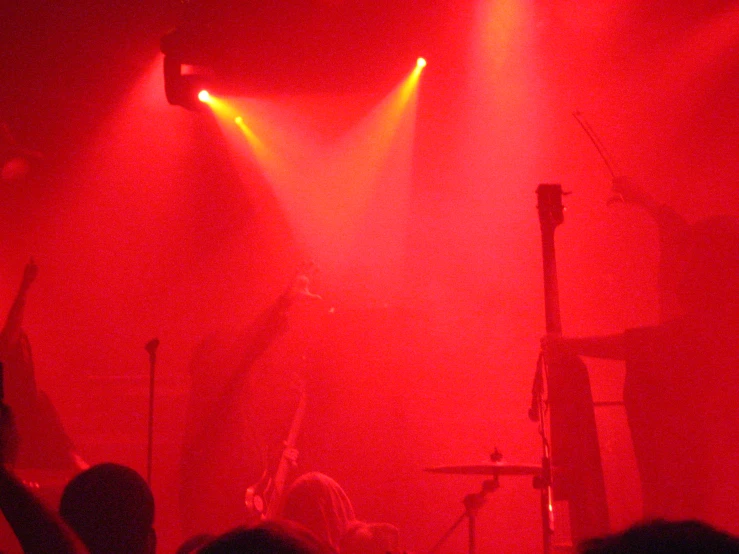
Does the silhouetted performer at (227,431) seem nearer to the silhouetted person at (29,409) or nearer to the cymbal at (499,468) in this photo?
the silhouetted person at (29,409)

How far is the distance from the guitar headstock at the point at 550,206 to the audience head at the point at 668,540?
3970mm

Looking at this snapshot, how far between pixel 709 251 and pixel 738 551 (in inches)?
179

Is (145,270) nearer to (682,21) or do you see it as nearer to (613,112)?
(613,112)

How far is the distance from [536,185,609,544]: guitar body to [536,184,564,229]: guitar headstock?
0.54 m

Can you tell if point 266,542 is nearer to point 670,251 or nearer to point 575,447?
point 575,447

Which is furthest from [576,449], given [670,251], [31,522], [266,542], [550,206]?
[266,542]

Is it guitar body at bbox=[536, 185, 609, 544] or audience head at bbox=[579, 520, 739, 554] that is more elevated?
audience head at bbox=[579, 520, 739, 554]

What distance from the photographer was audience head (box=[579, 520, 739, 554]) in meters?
0.94

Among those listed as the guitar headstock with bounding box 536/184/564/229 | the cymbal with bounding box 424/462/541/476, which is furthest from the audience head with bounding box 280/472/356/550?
the guitar headstock with bounding box 536/184/564/229

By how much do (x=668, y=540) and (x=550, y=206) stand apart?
4.06 metres

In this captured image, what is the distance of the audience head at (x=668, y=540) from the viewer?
3.08 ft

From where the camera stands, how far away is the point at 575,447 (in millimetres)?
4594

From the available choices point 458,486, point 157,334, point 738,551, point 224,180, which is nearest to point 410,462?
point 458,486

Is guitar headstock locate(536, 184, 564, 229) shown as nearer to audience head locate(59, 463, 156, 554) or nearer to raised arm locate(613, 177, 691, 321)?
raised arm locate(613, 177, 691, 321)
